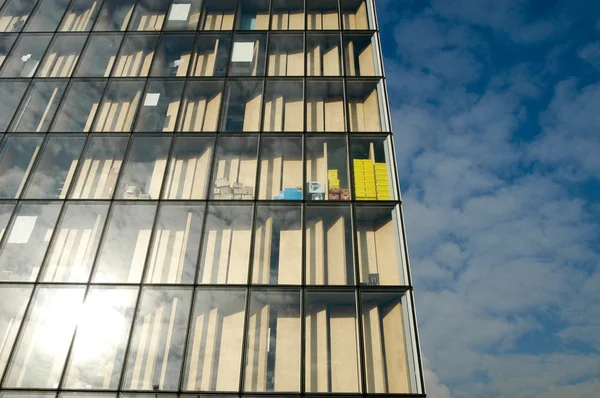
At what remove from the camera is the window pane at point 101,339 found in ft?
46.5

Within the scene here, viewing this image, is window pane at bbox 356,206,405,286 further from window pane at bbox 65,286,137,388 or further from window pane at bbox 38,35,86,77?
window pane at bbox 38,35,86,77

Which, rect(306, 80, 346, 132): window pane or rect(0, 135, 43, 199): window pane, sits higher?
rect(306, 80, 346, 132): window pane

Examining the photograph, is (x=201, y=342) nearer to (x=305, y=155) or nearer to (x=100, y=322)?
(x=100, y=322)

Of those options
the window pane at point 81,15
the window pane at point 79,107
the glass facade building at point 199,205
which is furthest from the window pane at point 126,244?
the window pane at point 81,15

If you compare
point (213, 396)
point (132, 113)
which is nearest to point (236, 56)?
point (132, 113)

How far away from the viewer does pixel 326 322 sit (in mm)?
15461

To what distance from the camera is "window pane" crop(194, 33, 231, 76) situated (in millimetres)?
22062

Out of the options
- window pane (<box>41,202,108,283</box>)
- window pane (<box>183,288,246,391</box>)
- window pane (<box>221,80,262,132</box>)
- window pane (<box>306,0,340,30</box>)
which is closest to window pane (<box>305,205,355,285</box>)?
window pane (<box>183,288,246,391</box>)

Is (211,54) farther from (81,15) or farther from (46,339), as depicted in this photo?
(46,339)

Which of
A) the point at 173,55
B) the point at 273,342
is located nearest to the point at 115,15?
the point at 173,55

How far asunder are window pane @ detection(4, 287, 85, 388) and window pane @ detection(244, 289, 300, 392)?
6.01 metres

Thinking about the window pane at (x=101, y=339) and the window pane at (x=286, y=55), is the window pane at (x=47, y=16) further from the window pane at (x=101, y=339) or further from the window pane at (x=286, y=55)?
the window pane at (x=101, y=339)

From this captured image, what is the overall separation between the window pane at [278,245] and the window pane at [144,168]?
4.58 m

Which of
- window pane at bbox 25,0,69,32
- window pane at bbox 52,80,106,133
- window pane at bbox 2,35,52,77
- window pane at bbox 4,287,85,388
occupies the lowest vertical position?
window pane at bbox 4,287,85,388
